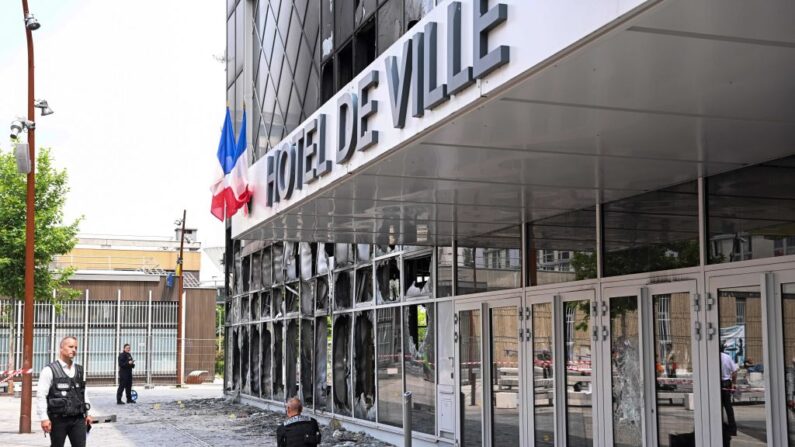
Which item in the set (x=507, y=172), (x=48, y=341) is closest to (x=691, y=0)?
(x=507, y=172)

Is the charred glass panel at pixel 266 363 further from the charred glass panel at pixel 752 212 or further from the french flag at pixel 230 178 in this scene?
the charred glass panel at pixel 752 212

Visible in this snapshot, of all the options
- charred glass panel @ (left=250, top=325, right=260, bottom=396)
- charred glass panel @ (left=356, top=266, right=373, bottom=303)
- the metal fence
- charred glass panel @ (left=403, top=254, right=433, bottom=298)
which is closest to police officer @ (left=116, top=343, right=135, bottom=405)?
charred glass panel @ (left=250, top=325, right=260, bottom=396)

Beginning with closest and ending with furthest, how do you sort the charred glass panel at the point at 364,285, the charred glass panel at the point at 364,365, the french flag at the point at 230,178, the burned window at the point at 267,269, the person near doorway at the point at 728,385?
the person near doorway at the point at 728,385, the french flag at the point at 230,178, the charred glass panel at the point at 364,365, the charred glass panel at the point at 364,285, the burned window at the point at 267,269

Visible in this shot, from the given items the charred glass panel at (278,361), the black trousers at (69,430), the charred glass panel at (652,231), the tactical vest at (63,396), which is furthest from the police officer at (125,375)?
the charred glass panel at (652,231)

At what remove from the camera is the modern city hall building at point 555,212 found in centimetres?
616

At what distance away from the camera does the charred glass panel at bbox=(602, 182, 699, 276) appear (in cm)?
1007

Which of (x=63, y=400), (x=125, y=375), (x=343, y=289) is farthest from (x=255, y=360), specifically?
(x=63, y=400)

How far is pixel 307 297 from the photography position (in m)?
21.7

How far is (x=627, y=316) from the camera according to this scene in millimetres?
10852

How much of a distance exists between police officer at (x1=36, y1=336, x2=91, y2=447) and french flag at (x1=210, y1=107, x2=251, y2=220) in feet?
17.1

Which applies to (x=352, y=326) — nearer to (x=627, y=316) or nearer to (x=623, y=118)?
(x=627, y=316)

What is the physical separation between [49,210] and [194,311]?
36.7 feet

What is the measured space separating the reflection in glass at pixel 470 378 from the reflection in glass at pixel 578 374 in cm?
234

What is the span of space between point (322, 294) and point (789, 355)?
13137 millimetres
